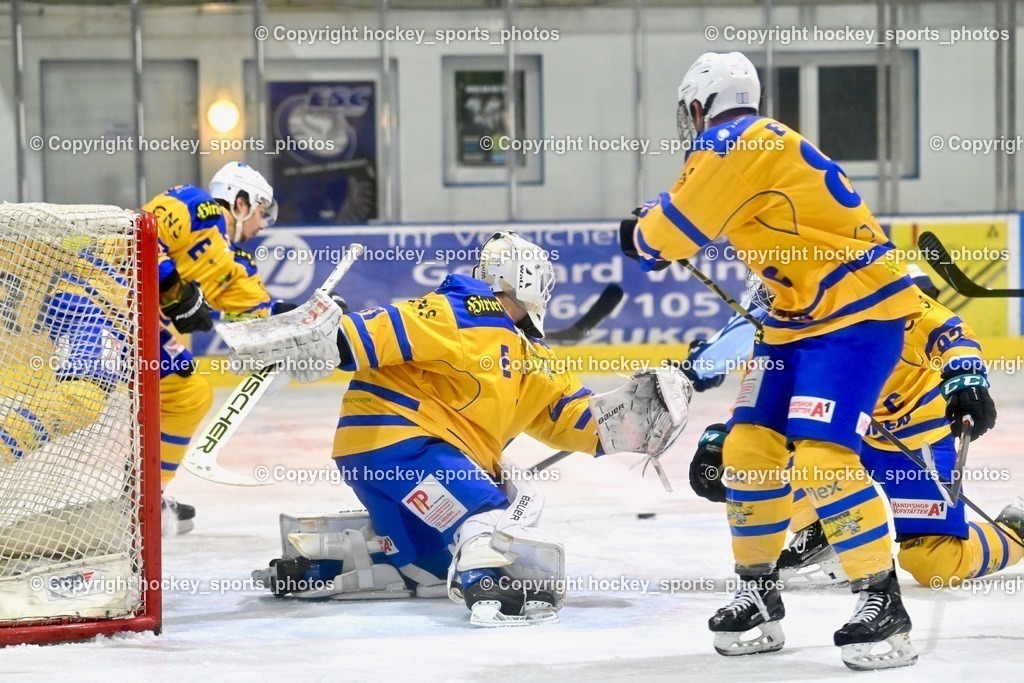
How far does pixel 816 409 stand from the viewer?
9.98 feet

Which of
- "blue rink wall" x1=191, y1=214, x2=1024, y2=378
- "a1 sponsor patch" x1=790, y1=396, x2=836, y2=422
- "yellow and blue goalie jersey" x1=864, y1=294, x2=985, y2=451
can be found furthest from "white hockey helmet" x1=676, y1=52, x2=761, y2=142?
"blue rink wall" x1=191, y1=214, x2=1024, y2=378

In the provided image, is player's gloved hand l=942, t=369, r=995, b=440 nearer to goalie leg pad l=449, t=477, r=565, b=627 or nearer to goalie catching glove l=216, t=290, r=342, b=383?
goalie leg pad l=449, t=477, r=565, b=627

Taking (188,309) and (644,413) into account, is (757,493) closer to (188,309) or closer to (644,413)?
(644,413)

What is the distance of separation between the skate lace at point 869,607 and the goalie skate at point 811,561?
0.95m

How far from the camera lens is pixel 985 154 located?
456 inches

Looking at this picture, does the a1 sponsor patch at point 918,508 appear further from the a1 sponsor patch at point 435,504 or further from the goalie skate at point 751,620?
the a1 sponsor patch at point 435,504

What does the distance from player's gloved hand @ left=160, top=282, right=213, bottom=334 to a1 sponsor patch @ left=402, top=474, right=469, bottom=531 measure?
140cm

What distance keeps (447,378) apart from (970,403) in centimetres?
129

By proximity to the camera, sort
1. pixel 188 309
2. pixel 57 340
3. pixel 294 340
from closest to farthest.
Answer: pixel 294 340 → pixel 57 340 → pixel 188 309

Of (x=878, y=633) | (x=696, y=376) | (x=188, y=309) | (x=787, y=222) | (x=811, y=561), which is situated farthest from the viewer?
(x=188, y=309)

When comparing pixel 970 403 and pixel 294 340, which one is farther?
pixel 970 403

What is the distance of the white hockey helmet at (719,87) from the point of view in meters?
3.25

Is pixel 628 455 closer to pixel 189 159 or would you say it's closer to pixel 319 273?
pixel 319 273

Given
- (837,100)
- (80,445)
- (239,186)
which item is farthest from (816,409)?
(837,100)
